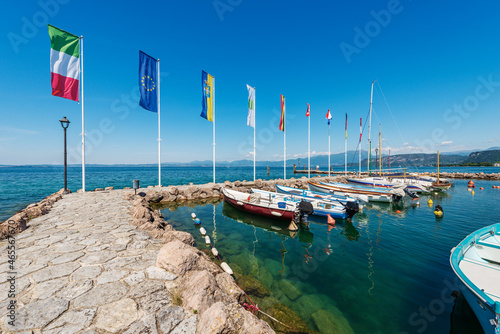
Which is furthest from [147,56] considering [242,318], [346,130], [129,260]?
[346,130]

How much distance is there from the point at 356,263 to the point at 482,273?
3.37 metres

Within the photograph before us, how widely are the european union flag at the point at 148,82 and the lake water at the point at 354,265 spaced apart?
8559 millimetres

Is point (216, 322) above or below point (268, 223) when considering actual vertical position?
above

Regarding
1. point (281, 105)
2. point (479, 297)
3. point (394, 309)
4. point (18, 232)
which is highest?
point (281, 105)

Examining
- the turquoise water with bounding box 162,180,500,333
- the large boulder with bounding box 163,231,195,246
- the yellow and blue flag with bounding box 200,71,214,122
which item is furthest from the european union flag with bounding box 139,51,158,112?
the large boulder with bounding box 163,231,195,246

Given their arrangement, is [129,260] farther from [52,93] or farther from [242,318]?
[52,93]

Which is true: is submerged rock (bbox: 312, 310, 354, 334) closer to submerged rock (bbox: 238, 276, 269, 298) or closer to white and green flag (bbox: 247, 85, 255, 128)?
submerged rock (bbox: 238, 276, 269, 298)

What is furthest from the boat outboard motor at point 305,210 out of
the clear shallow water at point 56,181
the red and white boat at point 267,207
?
the clear shallow water at point 56,181

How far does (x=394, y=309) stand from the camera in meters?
4.95

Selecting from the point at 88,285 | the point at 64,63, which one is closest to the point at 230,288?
the point at 88,285

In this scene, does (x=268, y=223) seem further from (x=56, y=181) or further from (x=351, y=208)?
(x=56, y=181)

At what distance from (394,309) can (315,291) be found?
2001 mm

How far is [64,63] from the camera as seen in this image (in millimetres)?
11320

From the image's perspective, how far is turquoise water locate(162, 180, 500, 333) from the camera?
15.6 feet
